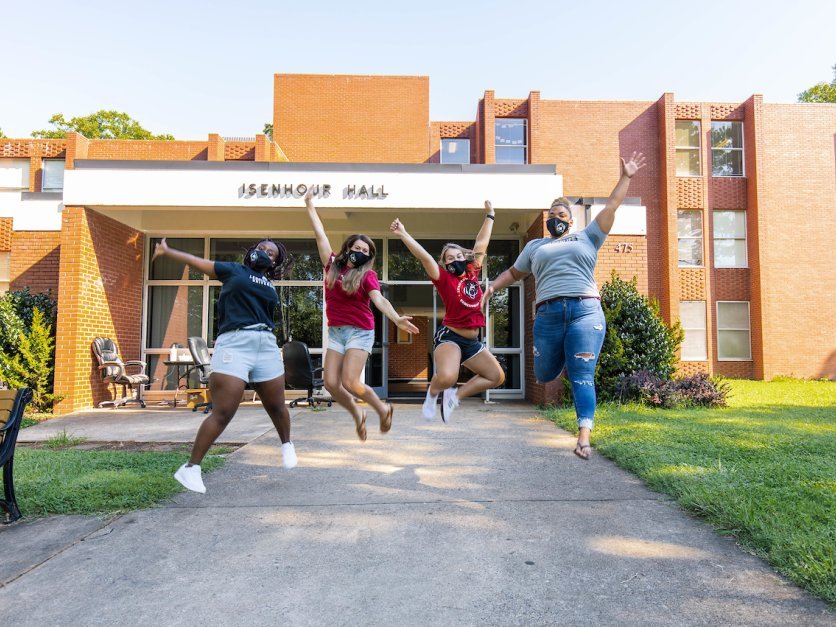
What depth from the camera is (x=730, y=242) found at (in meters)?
19.6

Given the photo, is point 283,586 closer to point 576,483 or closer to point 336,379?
point 336,379

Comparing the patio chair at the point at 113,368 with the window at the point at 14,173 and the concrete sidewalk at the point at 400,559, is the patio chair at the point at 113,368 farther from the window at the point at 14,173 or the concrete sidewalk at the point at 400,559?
the window at the point at 14,173

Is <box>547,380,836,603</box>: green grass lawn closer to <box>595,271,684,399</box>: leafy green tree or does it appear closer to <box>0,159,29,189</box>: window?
<box>595,271,684,399</box>: leafy green tree

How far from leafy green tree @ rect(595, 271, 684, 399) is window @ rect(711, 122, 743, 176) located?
13.7m

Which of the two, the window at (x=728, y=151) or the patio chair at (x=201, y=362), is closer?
the patio chair at (x=201, y=362)

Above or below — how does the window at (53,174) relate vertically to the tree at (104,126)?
below

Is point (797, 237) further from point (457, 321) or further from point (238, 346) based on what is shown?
point (238, 346)

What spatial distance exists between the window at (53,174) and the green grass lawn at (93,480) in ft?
55.9

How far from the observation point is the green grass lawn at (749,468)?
291cm

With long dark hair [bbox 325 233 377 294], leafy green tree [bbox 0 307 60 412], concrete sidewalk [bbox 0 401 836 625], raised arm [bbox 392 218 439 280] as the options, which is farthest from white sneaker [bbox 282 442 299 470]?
leafy green tree [bbox 0 307 60 412]

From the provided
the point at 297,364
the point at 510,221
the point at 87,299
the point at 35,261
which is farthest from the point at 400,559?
the point at 35,261

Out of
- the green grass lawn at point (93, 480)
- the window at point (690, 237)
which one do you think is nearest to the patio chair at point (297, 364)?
the green grass lawn at point (93, 480)

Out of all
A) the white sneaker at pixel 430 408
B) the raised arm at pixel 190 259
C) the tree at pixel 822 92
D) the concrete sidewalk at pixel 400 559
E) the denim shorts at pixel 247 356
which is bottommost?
the concrete sidewalk at pixel 400 559

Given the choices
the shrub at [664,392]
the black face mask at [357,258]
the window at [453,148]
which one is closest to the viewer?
the black face mask at [357,258]
